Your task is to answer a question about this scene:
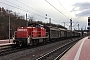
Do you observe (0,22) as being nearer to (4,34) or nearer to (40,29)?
(4,34)

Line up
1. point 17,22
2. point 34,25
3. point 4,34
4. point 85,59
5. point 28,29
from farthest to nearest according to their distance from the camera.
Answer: point 17,22
point 4,34
point 34,25
point 28,29
point 85,59

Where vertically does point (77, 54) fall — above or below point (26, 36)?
below

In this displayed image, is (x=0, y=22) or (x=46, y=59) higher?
(x=0, y=22)

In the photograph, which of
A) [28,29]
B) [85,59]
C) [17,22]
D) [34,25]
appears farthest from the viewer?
[17,22]

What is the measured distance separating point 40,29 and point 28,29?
3770 mm

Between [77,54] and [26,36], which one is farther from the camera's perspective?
[26,36]

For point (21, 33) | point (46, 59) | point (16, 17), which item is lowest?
point (46, 59)

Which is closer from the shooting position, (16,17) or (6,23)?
(6,23)

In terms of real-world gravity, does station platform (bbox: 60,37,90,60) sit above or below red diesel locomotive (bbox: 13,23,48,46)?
below

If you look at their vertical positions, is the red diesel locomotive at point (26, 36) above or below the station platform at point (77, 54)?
above

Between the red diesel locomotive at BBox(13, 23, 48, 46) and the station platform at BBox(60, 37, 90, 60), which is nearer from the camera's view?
the station platform at BBox(60, 37, 90, 60)

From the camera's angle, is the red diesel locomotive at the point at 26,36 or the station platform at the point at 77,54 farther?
the red diesel locomotive at the point at 26,36

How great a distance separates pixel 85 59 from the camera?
1656cm

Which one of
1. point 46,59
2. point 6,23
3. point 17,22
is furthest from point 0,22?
point 46,59
